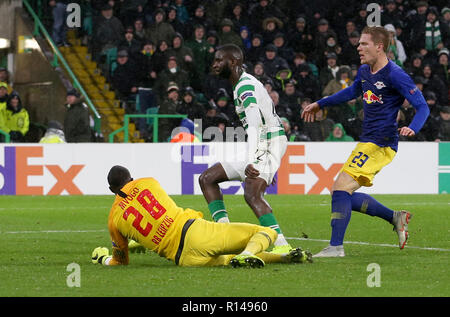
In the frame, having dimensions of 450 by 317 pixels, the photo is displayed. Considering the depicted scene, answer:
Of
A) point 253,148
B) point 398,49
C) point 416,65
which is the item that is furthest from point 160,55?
point 253,148

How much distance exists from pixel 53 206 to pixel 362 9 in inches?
452

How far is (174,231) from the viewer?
7.81m

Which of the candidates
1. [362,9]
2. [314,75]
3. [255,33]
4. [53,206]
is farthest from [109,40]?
[53,206]

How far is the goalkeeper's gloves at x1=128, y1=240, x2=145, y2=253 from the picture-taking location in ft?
29.2

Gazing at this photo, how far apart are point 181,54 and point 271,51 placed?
2.02 metres

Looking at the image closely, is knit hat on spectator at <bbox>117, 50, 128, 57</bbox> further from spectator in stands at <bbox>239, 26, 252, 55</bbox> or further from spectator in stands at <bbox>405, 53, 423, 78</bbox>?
spectator in stands at <bbox>405, 53, 423, 78</bbox>

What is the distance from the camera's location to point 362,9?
24.3 metres

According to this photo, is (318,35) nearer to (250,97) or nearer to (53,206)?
(53,206)

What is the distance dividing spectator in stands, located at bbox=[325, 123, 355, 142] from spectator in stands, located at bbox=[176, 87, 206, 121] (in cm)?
265

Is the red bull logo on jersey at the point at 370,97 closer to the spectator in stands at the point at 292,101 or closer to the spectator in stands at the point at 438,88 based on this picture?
the spectator in stands at the point at 292,101

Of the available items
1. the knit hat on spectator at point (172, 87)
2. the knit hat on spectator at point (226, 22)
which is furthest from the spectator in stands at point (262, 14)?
the knit hat on spectator at point (172, 87)

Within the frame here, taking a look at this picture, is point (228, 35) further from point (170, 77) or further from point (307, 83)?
point (307, 83)

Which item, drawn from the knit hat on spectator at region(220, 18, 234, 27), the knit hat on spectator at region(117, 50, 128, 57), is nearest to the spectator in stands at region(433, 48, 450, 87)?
the knit hat on spectator at region(220, 18, 234, 27)

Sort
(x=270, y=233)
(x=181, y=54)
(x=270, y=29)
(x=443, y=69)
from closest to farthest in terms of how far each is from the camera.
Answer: (x=270, y=233) < (x=181, y=54) < (x=443, y=69) < (x=270, y=29)
